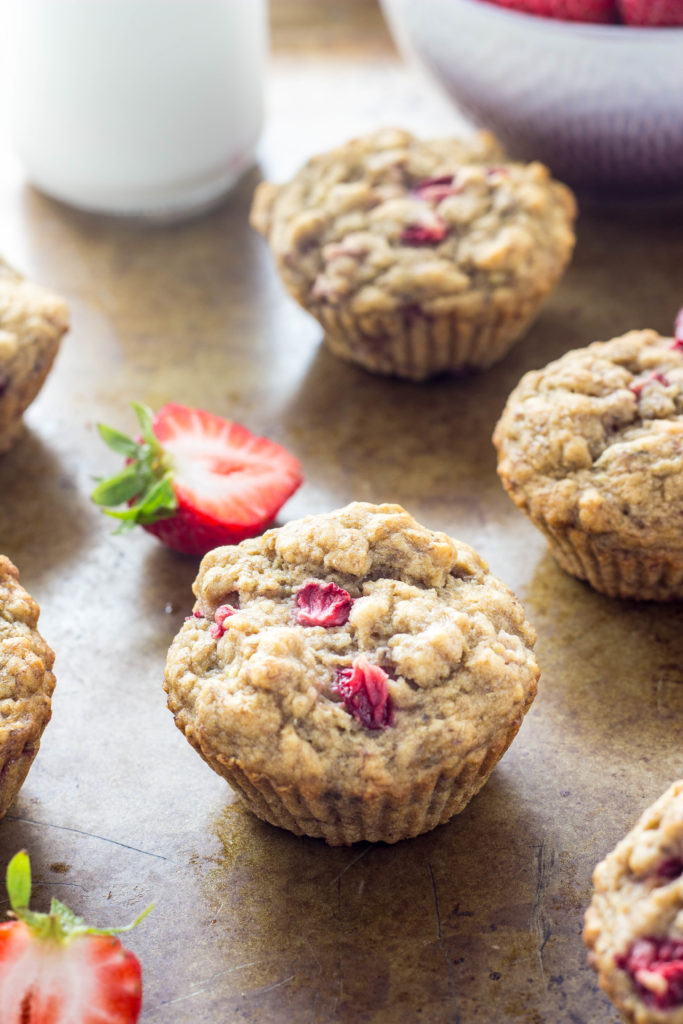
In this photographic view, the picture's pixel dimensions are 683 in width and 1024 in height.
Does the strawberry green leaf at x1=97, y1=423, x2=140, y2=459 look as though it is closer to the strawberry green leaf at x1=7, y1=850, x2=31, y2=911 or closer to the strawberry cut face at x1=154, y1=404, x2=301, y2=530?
the strawberry cut face at x1=154, y1=404, x2=301, y2=530

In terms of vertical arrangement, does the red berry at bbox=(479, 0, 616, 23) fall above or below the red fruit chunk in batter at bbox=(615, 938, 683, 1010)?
above

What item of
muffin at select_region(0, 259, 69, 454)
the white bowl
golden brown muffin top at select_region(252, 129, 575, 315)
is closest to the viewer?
muffin at select_region(0, 259, 69, 454)

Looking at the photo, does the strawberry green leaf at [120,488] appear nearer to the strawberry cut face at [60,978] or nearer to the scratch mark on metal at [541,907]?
the strawberry cut face at [60,978]

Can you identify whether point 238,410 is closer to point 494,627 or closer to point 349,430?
point 349,430

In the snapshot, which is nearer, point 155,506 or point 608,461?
point 608,461

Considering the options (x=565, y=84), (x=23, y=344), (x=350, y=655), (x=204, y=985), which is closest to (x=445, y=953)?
(x=204, y=985)

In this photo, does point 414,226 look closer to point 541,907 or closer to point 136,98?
point 136,98

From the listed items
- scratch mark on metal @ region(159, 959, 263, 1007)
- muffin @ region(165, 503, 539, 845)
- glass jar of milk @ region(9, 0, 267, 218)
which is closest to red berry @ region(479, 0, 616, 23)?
glass jar of milk @ region(9, 0, 267, 218)
